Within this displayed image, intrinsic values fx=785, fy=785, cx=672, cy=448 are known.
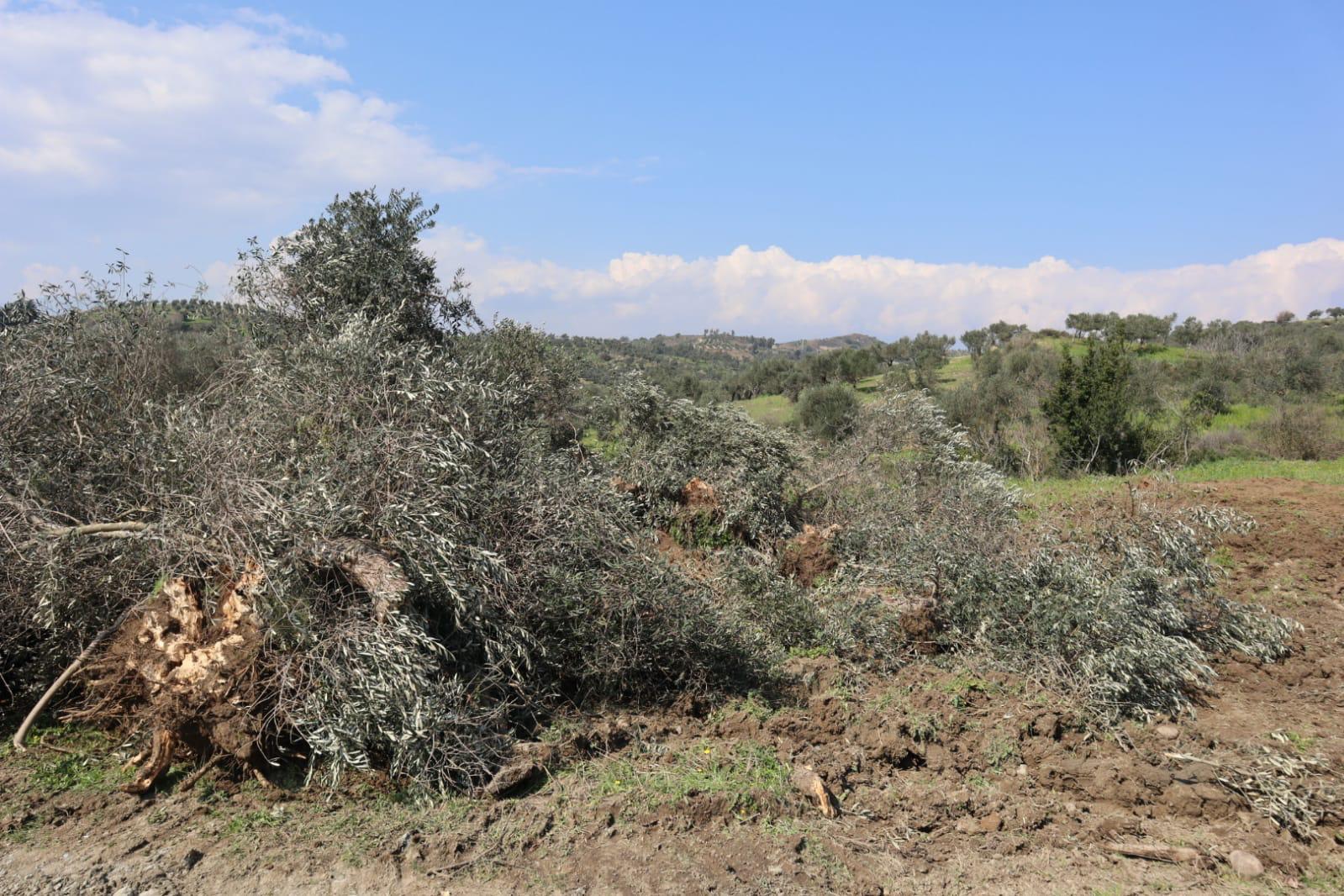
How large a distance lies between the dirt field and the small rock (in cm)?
5

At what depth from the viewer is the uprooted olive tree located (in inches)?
171

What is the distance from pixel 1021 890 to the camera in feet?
12.0

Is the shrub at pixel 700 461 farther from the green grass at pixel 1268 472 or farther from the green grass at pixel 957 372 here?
the green grass at pixel 957 372

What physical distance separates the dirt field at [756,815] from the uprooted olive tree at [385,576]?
282 millimetres

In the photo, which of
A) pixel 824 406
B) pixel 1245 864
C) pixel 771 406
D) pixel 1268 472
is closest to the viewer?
pixel 1245 864

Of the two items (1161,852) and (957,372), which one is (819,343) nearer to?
(957,372)

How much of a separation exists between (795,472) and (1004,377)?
22.3m

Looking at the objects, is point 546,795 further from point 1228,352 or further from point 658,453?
point 1228,352

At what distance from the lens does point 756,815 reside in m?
4.12

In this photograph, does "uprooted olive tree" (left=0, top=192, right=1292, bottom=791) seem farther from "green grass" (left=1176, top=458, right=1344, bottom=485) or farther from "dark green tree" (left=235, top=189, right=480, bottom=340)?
"green grass" (left=1176, top=458, right=1344, bottom=485)

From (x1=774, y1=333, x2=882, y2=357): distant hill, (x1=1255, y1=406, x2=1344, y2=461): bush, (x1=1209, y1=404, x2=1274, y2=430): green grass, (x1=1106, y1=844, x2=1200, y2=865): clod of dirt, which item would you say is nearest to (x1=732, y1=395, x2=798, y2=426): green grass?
(x1=1209, y1=404, x2=1274, y2=430): green grass

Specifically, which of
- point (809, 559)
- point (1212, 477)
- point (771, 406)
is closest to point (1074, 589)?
point (809, 559)

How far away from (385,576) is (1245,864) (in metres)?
4.68

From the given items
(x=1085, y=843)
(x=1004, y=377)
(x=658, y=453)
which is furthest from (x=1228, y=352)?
(x=1085, y=843)
